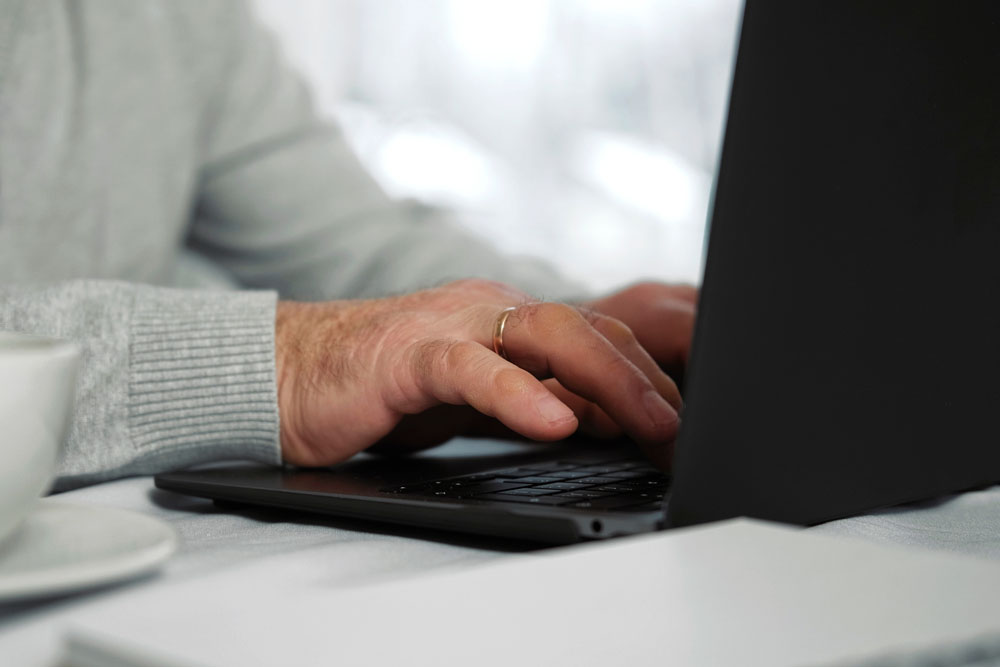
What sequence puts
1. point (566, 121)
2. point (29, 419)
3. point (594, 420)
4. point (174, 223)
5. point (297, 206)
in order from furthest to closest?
point (566, 121), point (297, 206), point (174, 223), point (594, 420), point (29, 419)

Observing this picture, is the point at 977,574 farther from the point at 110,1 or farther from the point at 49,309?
the point at 110,1

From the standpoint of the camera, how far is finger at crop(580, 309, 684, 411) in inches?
20.1

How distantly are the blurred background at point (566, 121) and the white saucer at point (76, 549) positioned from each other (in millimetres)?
2011

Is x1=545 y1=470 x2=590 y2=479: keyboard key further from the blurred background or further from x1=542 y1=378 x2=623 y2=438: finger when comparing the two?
the blurred background

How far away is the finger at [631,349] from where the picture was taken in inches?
20.1

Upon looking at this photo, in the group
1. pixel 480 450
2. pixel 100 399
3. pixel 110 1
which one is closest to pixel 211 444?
pixel 100 399

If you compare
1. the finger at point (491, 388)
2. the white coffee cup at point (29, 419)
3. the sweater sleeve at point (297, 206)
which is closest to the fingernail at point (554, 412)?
the finger at point (491, 388)

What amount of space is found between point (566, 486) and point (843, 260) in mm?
162

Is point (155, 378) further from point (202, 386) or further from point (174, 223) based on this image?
point (174, 223)

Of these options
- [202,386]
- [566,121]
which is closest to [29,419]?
[202,386]

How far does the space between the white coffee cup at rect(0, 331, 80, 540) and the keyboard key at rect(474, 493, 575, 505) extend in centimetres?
17

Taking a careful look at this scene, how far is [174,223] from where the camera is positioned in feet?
3.74

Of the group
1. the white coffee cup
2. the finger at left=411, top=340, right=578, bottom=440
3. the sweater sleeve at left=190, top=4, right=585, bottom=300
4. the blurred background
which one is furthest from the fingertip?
the blurred background

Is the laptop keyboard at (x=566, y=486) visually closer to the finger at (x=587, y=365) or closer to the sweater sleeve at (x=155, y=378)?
the finger at (x=587, y=365)
